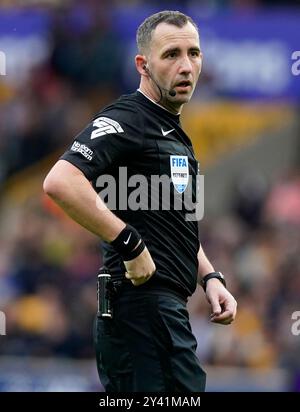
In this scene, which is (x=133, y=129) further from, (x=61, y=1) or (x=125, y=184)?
(x=61, y=1)

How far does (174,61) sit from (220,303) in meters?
1.34

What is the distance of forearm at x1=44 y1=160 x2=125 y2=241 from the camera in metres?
6.07

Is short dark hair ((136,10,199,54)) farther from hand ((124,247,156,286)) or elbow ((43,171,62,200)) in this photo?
hand ((124,247,156,286))

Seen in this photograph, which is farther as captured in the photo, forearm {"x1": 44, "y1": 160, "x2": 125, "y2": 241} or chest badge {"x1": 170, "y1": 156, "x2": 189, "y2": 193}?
chest badge {"x1": 170, "y1": 156, "x2": 189, "y2": 193}

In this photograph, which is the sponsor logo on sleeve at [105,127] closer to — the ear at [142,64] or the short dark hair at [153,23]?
the ear at [142,64]

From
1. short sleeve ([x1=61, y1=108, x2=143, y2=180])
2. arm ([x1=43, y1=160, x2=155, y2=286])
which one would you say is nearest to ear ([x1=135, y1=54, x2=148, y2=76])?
short sleeve ([x1=61, y1=108, x2=143, y2=180])

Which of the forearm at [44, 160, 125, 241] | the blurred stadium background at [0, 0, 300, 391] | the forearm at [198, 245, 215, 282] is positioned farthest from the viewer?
the blurred stadium background at [0, 0, 300, 391]

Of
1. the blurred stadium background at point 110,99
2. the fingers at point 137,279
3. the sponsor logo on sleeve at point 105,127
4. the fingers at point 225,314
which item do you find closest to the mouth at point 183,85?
the sponsor logo on sleeve at point 105,127

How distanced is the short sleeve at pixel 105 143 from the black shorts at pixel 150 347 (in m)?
0.70

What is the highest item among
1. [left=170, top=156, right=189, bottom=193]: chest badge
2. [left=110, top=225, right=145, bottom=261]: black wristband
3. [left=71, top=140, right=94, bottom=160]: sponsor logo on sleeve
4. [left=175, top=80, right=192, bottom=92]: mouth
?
[left=175, top=80, right=192, bottom=92]: mouth

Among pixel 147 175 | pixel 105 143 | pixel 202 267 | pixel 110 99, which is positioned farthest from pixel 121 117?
pixel 110 99

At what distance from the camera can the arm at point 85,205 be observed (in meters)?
6.08

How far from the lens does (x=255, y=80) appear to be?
1709cm
